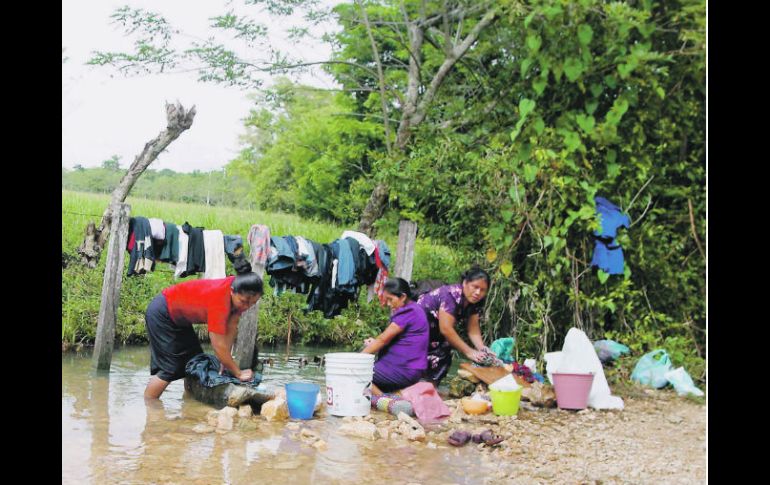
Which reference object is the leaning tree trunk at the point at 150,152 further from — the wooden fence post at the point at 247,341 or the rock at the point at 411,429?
the rock at the point at 411,429

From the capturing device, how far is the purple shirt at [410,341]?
5137mm

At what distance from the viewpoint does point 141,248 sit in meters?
5.45

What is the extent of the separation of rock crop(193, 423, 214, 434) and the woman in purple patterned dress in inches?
73.4

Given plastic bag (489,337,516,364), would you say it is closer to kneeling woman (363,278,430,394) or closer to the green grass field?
kneeling woman (363,278,430,394)

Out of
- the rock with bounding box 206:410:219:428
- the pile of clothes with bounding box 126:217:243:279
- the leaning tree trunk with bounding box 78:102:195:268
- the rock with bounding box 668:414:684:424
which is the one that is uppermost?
the leaning tree trunk with bounding box 78:102:195:268

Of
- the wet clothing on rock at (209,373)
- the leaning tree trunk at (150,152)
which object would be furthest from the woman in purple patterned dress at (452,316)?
the leaning tree trunk at (150,152)

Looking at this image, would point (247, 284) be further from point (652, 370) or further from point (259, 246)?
point (652, 370)

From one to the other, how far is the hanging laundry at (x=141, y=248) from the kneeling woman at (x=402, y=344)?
1735 millimetres

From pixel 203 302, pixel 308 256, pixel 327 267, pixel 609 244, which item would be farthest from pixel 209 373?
pixel 609 244

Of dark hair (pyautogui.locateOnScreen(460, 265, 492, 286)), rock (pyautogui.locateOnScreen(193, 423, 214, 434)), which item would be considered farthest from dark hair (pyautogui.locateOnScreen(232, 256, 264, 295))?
dark hair (pyautogui.locateOnScreen(460, 265, 492, 286))

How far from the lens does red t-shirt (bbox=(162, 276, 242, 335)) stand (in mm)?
4492

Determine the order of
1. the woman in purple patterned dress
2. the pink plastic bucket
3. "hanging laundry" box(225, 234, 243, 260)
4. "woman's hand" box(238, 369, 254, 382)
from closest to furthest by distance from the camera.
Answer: "woman's hand" box(238, 369, 254, 382) → the pink plastic bucket → the woman in purple patterned dress → "hanging laundry" box(225, 234, 243, 260)

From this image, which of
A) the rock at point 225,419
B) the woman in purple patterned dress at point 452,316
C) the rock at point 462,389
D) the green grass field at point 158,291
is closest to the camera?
the rock at point 225,419
